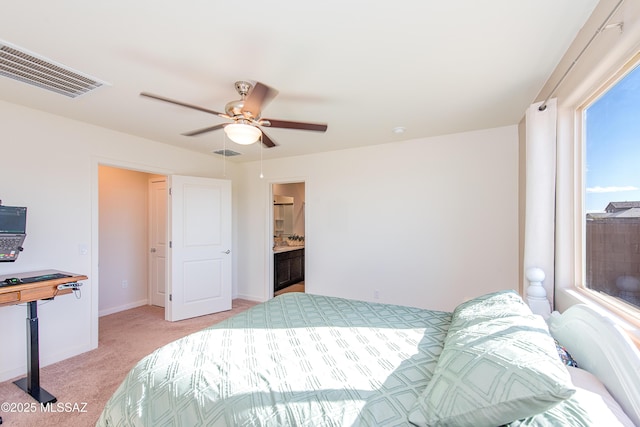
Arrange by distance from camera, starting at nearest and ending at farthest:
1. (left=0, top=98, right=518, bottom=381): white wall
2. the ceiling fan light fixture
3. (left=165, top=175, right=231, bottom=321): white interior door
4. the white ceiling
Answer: the white ceiling < the ceiling fan light fixture < (left=0, top=98, right=518, bottom=381): white wall < (left=165, top=175, right=231, bottom=321): white interior door

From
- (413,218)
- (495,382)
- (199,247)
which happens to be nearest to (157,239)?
(199,247)

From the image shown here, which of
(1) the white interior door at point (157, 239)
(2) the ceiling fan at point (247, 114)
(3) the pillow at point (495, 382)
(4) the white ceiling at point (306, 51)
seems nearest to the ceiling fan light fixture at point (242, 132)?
(2) the ceiling fan at point (247, 114)

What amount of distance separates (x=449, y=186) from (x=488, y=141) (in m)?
0.66

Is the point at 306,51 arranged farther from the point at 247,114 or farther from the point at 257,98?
→ the point at 247,114

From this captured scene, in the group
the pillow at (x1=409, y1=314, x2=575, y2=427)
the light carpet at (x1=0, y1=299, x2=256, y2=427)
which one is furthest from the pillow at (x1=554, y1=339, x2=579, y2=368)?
the light carpet at (x1=0, y1=299, x2=256, y2=427)

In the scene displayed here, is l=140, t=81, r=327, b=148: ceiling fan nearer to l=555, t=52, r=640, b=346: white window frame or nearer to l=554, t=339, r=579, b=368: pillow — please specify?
l=555, t=52, r=640, b=346: white window frame

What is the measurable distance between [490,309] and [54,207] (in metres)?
3.85

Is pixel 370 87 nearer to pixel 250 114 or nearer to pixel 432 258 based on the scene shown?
pixel 250 114

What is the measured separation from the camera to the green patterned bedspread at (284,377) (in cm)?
106

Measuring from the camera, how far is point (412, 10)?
1.40 metres

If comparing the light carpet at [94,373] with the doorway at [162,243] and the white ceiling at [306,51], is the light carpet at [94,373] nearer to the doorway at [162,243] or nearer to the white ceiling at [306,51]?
→ the doorway at [162,243]

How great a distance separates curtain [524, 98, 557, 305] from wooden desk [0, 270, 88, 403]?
374 centimetres

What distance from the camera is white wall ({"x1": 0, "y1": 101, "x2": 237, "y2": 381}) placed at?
248cm

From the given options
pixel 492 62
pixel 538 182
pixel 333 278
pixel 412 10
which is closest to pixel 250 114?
pixel 412 10
